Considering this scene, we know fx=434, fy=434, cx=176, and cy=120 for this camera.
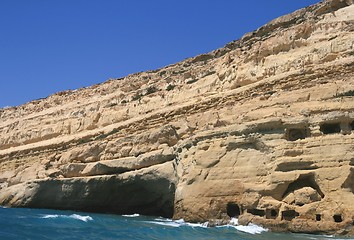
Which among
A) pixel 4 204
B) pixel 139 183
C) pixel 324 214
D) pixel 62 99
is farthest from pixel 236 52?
pixel 62 99

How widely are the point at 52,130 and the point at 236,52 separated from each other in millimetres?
14481

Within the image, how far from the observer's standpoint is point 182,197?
15781 mm

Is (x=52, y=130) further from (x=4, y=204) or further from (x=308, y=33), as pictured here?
(x=308, y=33)

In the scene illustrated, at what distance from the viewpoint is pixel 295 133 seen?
1488 cm

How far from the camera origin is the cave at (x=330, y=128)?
14275 mm

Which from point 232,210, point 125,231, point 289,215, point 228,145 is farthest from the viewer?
point 228,145

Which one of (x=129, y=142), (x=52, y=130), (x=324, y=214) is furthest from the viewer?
(x=52, y=130)

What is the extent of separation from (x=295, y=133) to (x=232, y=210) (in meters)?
3.42

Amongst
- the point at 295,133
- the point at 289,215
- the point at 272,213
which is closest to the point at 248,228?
the point at 272,213

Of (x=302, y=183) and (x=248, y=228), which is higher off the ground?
(x=302, y=183)

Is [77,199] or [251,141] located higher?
[251,141]

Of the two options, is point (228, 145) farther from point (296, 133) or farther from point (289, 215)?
point (289, 215)

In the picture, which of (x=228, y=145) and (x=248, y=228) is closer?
(x=248, y=228)

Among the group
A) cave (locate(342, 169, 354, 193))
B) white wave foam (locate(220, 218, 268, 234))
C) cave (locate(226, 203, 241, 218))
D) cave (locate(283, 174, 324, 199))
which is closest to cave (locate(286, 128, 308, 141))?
cave (locate(283, 174, 324, 199))
